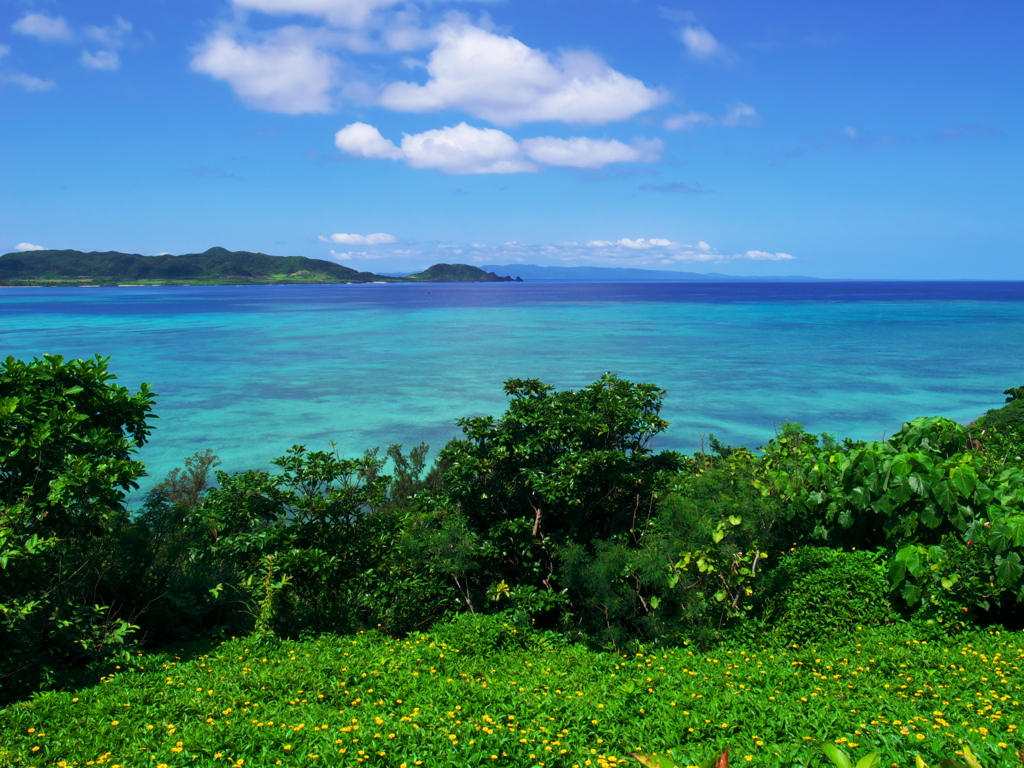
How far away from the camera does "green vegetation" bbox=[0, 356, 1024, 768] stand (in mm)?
4473

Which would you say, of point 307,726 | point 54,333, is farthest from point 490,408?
point 54,333

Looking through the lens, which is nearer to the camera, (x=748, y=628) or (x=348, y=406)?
(x=748, y=628)

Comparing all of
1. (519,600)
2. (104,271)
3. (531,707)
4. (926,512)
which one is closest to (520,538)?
(519,600)

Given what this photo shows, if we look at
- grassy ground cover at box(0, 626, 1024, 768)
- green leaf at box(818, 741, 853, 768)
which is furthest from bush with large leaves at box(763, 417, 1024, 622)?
green leaf at box(818, 741, 853, 768)

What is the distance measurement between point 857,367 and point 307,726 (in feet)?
149

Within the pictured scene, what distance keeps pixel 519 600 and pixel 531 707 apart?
2349mm

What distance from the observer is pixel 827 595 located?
6.77m

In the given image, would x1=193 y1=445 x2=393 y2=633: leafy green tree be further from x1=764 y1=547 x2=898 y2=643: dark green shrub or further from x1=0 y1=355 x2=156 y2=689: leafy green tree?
x1=764 y1=547 x2=898 y2=643: dark green shrub

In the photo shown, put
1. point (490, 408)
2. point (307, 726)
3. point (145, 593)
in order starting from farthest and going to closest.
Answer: point (490, 408), point (145, 593), point (307, 726)

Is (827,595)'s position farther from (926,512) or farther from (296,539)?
(296,539)

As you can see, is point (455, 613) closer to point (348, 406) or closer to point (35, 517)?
point (35, 517)

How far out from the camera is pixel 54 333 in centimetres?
5856

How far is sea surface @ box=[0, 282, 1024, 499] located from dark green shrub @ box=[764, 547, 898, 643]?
2567 millimetres

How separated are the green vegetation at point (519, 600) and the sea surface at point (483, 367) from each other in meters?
2.48
